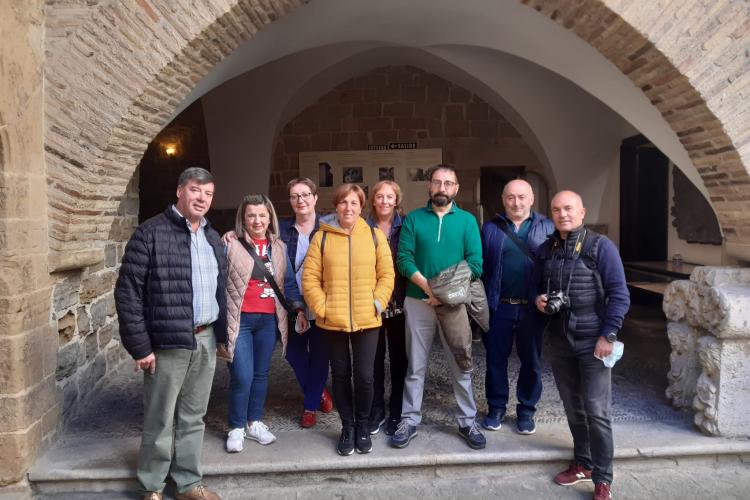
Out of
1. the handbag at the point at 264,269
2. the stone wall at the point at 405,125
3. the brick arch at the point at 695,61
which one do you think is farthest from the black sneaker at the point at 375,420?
the stone wall at the point at 405,125

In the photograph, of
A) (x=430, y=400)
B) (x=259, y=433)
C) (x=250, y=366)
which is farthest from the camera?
(x=430, y=400)

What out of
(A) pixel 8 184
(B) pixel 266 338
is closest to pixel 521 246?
(B) pixel 266 338

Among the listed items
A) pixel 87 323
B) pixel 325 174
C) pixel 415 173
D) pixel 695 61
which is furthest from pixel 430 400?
pixel 325 174

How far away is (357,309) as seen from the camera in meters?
2.70

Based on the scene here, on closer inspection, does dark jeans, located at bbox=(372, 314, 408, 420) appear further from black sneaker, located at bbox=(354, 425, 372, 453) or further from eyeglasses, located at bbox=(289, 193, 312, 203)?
eyeglasses, located at bbox=(289, 193, 312, 203)

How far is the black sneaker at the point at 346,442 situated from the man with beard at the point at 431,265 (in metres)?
0.24

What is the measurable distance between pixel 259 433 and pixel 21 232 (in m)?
1.72

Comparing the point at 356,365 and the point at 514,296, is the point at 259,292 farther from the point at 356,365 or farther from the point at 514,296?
the point at 514,296

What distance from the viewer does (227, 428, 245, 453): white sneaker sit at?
114 inches

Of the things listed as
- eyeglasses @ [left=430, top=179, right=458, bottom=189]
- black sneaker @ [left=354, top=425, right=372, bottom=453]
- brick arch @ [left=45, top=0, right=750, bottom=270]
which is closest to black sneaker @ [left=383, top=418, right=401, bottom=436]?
black sneaker @ [left=354, top=425, right=372, bottom=453]

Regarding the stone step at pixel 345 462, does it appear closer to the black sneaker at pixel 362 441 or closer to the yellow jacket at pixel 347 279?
the black sneaker at pixel 362 441

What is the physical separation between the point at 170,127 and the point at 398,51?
4464 millimetres

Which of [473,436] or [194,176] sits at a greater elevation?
[194,176]

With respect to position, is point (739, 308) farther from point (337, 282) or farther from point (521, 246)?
point (337, 282)
